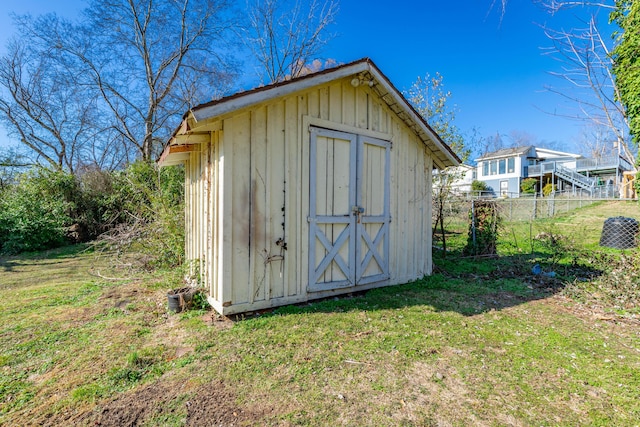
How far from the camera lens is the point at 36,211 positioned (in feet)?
34.3

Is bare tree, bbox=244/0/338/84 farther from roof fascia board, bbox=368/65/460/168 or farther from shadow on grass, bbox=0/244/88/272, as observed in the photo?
shadow on grass, bbox=0/244/88/272

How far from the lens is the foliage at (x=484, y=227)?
27.1 ft

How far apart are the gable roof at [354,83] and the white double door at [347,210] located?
27.5 inches

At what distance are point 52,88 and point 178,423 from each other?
2028 centimetres

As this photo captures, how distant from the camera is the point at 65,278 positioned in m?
6.46

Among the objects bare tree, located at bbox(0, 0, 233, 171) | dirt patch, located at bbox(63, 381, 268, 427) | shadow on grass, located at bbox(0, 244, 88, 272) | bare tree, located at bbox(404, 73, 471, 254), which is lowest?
shadow on grass, located at bbox(0, 244, 88, 272)

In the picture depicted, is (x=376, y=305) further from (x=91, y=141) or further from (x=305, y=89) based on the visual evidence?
(x=91, y=141)

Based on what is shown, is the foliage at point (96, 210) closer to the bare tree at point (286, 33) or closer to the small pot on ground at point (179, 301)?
the small pot on ground at point (179, 301)

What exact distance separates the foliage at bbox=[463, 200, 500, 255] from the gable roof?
2.58 meters

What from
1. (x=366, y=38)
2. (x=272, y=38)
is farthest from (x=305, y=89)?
(x=272, y=38)

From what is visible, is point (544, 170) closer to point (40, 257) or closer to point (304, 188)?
point (304, 188)

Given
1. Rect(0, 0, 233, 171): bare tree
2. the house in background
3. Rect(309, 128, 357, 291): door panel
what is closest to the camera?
Rect(309, 128, 357, 291): door panel

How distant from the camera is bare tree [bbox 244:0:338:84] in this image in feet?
46.5

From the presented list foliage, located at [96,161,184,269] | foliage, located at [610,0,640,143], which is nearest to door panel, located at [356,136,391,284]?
foliage, located at [610,0,640,143]
